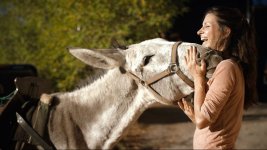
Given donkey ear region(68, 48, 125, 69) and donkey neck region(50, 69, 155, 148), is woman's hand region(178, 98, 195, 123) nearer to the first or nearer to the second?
donkey neck region(50, 69, 155, 148)

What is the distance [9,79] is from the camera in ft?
14.8

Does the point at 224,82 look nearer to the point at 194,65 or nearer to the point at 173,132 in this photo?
the point at 194,65

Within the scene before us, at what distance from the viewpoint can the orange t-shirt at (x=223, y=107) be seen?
6.89ft

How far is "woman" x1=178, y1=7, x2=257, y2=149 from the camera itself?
211 centimetres

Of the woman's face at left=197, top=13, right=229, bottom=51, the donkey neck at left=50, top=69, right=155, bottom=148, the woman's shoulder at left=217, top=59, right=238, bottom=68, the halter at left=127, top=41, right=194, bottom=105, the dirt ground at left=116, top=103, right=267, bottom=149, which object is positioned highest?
the woman's face at left=197, top=13, right=229, bottom=51

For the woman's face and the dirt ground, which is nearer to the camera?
the woman's face

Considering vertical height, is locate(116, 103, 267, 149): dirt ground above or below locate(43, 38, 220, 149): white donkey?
below

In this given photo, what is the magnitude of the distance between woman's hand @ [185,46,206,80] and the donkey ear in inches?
22.9

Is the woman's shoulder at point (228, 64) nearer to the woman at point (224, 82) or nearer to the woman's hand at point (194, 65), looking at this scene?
the woman at point (224, 82)

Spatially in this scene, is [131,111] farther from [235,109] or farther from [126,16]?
[126,16]

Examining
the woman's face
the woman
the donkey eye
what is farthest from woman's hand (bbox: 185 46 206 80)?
the donkey eye

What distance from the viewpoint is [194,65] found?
2373 mm

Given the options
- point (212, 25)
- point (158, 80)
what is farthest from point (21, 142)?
point (212, 25)

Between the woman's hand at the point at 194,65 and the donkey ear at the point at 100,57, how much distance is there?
1.91 ft
